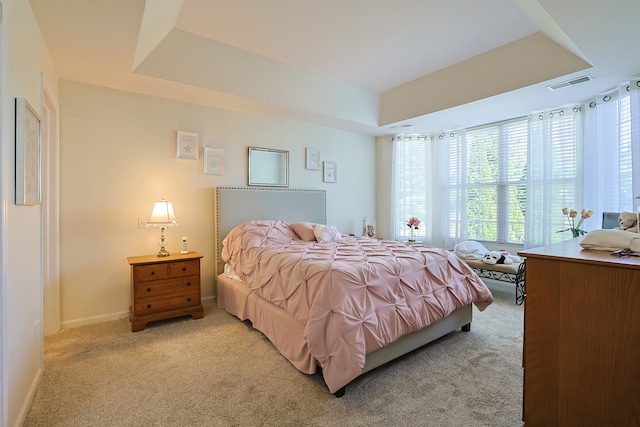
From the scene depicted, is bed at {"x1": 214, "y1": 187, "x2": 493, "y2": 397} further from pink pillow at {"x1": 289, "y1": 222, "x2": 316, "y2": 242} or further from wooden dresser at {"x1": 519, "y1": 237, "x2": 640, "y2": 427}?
wooden dresser at {"x1": 519, "y1": 237, "x2": 640, "y2": 427}

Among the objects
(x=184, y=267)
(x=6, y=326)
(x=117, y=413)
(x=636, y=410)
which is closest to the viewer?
(x=636, y=410)

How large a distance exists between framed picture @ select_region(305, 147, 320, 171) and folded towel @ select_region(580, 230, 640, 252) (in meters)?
3.50

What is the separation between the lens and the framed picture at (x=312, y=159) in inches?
176

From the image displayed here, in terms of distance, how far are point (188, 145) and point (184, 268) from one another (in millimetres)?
1457

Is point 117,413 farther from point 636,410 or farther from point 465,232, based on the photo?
point 465,232

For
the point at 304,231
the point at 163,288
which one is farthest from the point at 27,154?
the point at 304,231

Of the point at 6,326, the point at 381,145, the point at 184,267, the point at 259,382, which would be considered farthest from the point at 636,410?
the point at 381,145

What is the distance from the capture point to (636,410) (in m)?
1.10

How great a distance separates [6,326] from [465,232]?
16.8ft

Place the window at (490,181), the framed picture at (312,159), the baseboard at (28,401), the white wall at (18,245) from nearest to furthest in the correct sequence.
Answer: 1. the white wall at (18,245)
2. the baseboard at (28,401)
3. the window at (490,181)
4. the framed picture at (312,159)

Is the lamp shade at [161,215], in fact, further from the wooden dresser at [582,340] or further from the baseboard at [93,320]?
the wooden dresser at [582,340]

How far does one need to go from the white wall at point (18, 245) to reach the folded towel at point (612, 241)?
2.80 m

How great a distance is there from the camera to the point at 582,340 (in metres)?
1.21

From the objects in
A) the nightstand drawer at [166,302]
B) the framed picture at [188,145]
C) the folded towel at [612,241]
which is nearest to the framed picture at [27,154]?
the nightstand drawer at [166,302]
